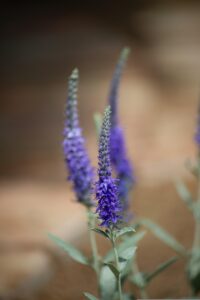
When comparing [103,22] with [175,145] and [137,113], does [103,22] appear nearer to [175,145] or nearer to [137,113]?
[137,113]

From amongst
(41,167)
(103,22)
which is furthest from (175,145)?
(103,22)

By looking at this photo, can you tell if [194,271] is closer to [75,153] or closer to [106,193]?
[75,153]

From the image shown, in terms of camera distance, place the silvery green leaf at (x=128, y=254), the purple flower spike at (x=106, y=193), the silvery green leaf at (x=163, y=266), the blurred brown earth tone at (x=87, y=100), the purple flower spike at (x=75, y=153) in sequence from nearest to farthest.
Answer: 1. the purple flower spike at (x=106, y=193)
2. the silvery green leaf at (x=128, y=254)
3. the purple flower spike at (x=75, y=153)
4. the silvery green leaf at (x=163, y=266)
5. the blurred brown earth tone at (x=87, y=100)

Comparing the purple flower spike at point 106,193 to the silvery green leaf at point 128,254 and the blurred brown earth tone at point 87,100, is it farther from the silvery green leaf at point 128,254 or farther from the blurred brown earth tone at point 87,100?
the blurred brown earth tone at point 87,100

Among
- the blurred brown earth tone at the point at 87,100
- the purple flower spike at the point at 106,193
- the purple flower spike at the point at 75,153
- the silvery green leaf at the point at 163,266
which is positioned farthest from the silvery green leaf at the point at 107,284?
the blurred brown earth tone at the point at 87,100

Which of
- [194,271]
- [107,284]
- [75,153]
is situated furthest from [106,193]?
[194,271]

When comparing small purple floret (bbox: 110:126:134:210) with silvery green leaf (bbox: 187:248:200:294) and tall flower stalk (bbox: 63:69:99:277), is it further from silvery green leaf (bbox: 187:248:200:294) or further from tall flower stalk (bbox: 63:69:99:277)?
silvery green leaf (bbox: 187:248:200:294)

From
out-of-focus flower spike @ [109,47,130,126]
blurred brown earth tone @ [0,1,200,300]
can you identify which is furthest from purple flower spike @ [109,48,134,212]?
blurred brown earth tone @ [0,1,200,300]
